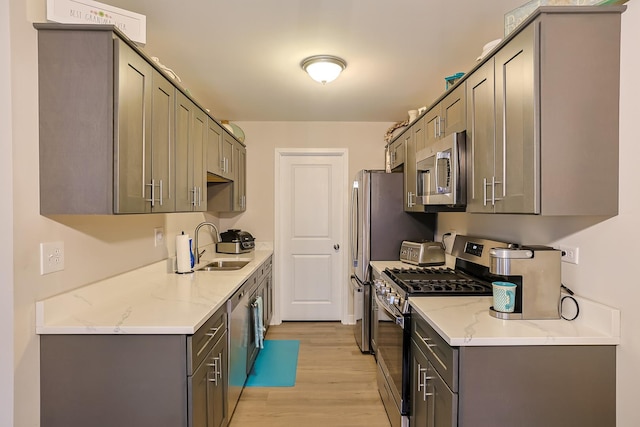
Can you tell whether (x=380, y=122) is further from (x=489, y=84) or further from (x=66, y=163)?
(x=66, y=163)

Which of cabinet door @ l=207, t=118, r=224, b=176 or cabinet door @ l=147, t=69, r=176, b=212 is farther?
cabinet door @ l=207, t=118, r=224, b=176

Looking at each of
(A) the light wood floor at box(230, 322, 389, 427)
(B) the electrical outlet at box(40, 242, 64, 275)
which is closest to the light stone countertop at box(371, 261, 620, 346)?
(A) the light wood floor at box(230, 322, 389, 427)

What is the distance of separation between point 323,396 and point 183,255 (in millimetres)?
1495

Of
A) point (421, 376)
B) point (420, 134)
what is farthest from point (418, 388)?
point (420, 134)

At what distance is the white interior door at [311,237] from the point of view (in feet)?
14.3

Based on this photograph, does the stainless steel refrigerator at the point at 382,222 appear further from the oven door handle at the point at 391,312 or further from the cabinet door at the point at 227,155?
the cabinet door at the point at 227,155

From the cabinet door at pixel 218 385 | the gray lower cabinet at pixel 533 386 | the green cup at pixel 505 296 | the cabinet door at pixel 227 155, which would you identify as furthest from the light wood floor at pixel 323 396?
the cabinet door at pixel 227 155

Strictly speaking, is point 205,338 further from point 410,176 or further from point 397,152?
point 397,152

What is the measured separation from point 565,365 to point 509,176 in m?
0.79

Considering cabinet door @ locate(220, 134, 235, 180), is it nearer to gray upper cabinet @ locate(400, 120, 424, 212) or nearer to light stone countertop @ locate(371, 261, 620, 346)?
gray upper cabinet @ locate(400, 120, 424, 212)

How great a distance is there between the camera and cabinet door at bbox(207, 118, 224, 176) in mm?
2811

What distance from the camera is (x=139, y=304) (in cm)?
186

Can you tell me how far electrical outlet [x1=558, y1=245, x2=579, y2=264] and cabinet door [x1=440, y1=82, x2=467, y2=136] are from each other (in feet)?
2.61

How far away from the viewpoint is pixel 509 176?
1.57 metres
